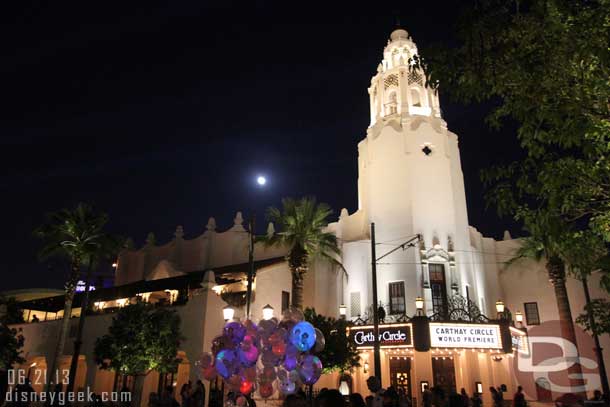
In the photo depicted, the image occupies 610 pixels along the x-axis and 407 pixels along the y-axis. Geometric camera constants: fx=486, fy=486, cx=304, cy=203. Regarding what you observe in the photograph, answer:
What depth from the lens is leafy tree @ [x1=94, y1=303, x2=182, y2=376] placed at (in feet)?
81.0

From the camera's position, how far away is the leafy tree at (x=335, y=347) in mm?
24953

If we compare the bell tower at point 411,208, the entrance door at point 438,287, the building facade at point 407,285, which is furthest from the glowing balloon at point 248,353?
the entrance door at point 438,287

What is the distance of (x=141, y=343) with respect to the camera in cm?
2470

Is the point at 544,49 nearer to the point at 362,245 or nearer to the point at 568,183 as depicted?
the point at 568,183

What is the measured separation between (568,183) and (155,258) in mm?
38752

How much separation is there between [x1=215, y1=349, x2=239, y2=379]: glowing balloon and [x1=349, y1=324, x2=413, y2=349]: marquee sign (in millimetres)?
14690

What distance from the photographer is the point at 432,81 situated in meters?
9.25

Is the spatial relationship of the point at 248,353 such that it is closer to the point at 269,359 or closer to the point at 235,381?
the point at 269,359

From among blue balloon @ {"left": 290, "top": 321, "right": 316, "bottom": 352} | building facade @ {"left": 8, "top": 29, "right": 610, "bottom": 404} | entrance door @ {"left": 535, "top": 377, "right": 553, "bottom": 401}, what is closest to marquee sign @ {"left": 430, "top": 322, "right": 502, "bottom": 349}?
building facade @ {"left": 8, "top": 29, "right": 610, "bottom": 404}

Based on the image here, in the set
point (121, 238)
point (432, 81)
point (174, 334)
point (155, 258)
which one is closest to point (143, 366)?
point (174, 334)

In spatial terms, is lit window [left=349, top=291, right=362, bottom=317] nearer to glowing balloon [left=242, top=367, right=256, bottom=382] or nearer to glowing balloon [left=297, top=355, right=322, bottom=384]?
glowing balloon [left=297, top=355, right=322, bottom=384]

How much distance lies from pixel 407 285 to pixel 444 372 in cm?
550

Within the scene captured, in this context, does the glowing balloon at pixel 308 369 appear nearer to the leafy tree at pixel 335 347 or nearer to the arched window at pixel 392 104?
the leafy tree at pixel 335 347
